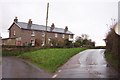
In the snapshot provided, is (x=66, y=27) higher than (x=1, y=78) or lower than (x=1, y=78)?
higher

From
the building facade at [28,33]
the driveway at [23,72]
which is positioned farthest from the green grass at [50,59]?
the building facade at [28,33]

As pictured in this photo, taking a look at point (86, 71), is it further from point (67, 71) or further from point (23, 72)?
point (23, 72)

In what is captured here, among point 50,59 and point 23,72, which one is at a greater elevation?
point 50,59

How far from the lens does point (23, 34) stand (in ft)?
214

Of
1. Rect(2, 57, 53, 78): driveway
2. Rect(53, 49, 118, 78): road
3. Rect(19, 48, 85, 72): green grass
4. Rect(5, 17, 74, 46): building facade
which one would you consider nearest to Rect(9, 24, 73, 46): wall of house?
Rect(5, 17, 74, 46): building facade

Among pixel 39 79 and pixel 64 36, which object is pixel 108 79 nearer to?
pixel 39 79

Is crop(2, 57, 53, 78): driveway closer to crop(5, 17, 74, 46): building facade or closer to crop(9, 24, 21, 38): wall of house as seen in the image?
crop(5, 17, 74, 46): building facade

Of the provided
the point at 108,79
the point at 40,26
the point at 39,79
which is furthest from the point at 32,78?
the point at 40,26

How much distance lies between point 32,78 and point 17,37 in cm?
5026

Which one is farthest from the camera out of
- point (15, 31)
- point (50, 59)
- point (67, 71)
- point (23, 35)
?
point (15, 31)

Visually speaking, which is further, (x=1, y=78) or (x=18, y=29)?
(x=18, y=29)

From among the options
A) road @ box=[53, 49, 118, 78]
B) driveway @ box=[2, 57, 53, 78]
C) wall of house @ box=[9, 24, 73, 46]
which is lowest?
driveway @ box=[2, 57, 53, 78]

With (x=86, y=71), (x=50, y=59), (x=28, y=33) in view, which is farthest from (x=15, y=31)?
(x=86, y=71)

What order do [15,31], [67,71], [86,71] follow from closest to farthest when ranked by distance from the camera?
[86,71], [67,71], [15,31]
